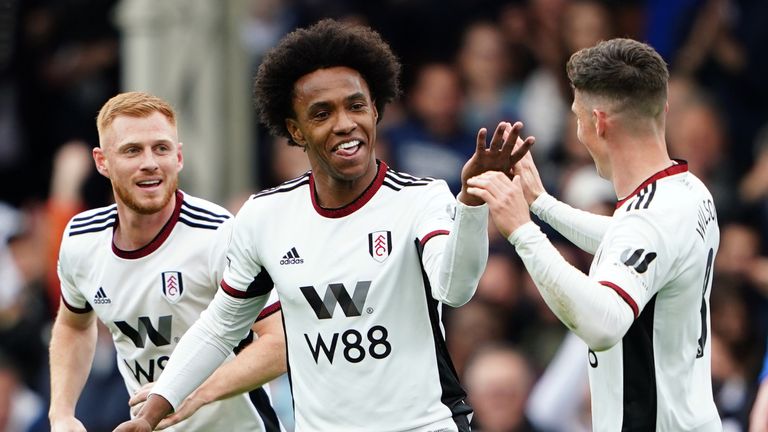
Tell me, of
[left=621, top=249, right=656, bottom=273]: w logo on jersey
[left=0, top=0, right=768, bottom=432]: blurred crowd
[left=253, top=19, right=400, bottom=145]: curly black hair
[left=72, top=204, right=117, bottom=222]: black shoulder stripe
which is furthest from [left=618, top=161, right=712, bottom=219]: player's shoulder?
[left=0, top=0, right=768, bottom=432]: blurred crowd

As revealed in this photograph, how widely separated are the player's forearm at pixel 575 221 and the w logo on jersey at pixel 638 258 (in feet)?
3.28

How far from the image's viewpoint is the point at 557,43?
11789mm

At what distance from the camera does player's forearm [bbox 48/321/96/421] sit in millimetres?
6992

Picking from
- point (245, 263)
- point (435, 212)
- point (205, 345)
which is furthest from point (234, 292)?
point (435, 212)

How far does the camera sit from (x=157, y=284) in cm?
680

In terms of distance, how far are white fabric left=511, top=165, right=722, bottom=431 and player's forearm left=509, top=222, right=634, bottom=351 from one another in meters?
0.03

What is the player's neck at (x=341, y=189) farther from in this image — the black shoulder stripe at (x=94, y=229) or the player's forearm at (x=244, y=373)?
the black shoulder stripe at (x=94, y=229)

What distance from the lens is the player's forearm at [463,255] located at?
5344mm

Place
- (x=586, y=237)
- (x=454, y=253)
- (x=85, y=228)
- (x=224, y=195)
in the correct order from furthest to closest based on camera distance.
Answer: (x=224, y=195) → (x=85, y=228) → (x=586, y=237) → (x=454, y=253)

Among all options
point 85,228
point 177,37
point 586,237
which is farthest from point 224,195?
point 586,237

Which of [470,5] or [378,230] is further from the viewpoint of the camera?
[470,5]

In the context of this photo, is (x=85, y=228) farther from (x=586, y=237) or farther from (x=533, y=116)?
(x=533, y=116)

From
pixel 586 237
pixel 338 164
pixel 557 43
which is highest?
pixel 557 43

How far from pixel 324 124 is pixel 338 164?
0.54 ft
